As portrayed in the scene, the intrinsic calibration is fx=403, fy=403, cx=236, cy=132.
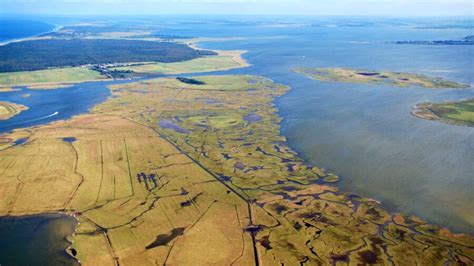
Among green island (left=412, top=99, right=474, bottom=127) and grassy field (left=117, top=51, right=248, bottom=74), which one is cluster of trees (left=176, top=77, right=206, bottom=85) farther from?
green island (left=412, top=99, right=474, bottom=127)

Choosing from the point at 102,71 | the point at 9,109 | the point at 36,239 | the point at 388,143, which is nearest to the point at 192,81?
the point at 102,71

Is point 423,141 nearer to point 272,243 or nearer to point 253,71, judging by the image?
point 272,243

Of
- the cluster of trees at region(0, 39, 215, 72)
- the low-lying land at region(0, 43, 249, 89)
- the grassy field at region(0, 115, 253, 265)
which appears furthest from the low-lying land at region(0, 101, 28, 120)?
the cluster of trees at region(0, 39, 215, 72)

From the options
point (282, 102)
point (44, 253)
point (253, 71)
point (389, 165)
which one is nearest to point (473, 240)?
point (389, 165)

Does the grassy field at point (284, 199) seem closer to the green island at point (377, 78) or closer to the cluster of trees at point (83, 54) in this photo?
the green island at point (377, 78)

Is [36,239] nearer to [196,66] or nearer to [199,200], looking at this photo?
[199,200]

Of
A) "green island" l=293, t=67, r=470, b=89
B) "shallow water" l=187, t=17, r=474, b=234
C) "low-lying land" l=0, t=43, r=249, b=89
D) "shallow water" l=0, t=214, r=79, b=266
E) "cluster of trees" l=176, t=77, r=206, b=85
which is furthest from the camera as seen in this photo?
"low-lying land" l=0, t=43, r=249, b=89
